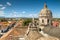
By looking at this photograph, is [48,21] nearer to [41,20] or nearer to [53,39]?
[41,20]

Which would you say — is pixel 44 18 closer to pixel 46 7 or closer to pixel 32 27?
pixel 46 7

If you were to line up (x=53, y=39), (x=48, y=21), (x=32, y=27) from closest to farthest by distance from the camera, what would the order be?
(x=53, y=39) < (x=32, y=27) < (x=48, y=21)

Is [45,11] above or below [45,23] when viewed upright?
above

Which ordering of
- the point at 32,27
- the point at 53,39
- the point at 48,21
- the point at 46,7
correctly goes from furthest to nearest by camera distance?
the point at 46,7 < the point at 48,21 < the point at 32,27 < the point at 53,39

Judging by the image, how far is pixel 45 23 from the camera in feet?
93.9

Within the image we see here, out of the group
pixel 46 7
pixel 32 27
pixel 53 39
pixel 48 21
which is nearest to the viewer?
pixel 53 39

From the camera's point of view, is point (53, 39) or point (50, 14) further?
point (50, 14)

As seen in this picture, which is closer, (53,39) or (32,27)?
(53,39)

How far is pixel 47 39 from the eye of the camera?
9.14m

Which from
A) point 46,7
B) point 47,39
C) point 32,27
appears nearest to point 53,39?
point 47,39

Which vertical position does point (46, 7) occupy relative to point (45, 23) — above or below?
above

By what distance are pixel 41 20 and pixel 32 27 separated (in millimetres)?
9483

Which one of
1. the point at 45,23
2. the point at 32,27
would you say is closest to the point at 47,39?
the point at 32,27

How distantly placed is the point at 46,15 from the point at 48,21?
1.16 meters
